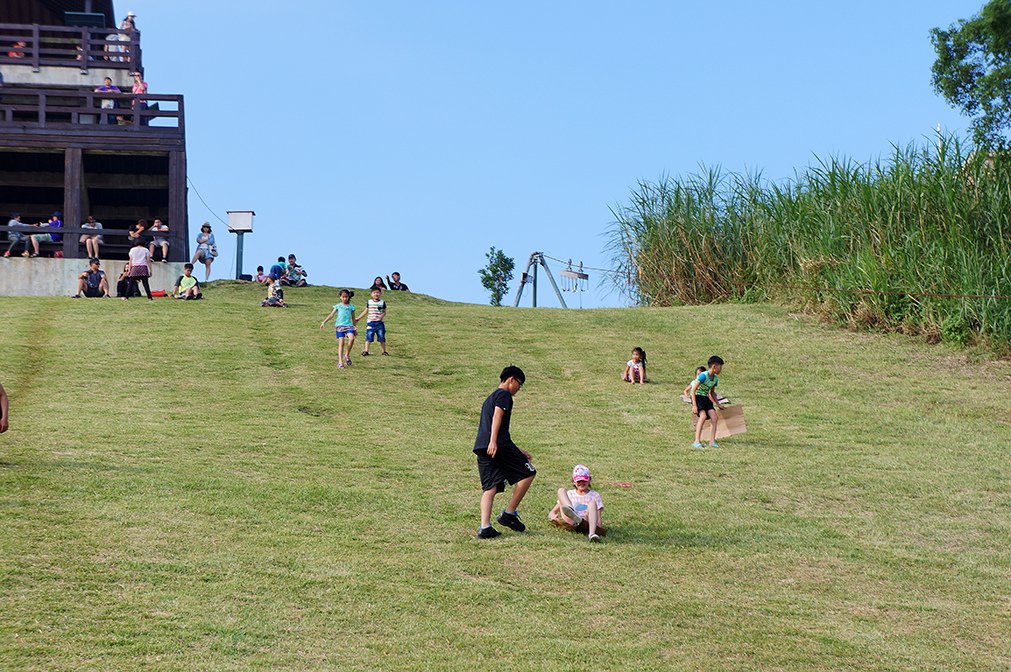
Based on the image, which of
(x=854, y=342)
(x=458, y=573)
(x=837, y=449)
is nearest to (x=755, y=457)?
(x=837, y=449)

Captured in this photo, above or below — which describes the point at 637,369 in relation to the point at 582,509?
above

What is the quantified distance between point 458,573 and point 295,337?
53.3 ft

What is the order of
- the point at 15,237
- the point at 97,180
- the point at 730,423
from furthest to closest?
the point at 97,180
the point at 15,237
the point at 730,423

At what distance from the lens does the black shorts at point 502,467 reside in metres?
11.1

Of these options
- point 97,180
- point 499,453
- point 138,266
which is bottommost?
point 499,453

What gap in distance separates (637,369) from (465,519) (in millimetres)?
10796

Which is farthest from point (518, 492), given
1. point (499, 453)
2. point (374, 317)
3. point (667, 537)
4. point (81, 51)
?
point (81, 51)

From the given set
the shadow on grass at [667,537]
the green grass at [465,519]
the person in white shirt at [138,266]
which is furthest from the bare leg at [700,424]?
the person in white shirt at [138,266]

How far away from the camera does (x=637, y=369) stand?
2231 cm

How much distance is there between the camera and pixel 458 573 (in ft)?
33.2

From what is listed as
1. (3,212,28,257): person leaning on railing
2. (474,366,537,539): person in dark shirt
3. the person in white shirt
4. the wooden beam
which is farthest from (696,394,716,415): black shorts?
the wooden beam

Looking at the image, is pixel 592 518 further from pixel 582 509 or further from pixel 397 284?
pixel 397 284

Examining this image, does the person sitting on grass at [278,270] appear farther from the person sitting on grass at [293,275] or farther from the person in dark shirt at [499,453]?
the person in dark shirt at [499,453]

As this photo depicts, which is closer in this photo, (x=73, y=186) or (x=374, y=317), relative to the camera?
(x=374, y=317)
